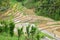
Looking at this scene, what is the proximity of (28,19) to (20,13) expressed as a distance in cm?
147

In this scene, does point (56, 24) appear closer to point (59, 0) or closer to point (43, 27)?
point (43, 27)

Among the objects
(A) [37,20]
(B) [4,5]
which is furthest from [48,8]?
(B) [4,5]

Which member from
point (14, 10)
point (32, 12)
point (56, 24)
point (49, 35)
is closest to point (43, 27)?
point (56, 24)

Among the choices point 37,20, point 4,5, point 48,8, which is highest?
point 4,5

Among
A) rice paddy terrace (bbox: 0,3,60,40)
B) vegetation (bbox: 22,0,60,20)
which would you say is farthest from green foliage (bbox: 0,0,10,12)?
vegetation (bbox: 22,0,60,20)

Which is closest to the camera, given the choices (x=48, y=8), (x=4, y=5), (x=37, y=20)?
(x=37, y=20)

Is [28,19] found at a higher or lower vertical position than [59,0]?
lower

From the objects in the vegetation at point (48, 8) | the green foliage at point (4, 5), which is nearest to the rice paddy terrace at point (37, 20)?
the green foliage at point (4, 5)

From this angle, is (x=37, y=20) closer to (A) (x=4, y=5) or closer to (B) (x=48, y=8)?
(B) (x=48, y=8)

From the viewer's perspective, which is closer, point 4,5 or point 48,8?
point 4,5

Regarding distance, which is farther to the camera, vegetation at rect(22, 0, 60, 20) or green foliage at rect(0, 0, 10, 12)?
vegetation at rect(22, 0, 60, 20)

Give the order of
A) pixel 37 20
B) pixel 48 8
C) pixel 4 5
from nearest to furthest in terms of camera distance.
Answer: pixel 37 20 → pixel 4 5 → pixel 48 8

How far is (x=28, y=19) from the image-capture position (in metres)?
15.3

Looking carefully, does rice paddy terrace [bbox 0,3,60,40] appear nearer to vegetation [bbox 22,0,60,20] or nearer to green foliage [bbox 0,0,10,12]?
green foliage [bbox 0,0,10,12]
